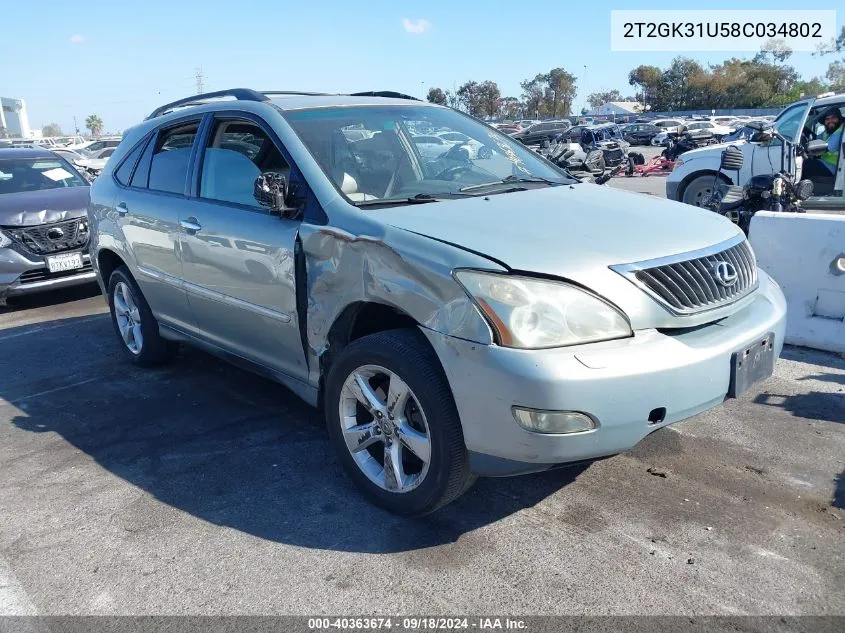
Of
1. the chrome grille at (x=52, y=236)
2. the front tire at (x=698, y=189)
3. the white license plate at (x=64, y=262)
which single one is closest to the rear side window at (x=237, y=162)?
the white license plate at (x=64, y=262)

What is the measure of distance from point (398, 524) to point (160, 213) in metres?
2.65

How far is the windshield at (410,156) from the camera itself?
3.62 m

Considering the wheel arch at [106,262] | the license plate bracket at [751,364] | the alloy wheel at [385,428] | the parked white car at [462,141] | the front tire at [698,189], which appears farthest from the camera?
the front tire at [698,189]

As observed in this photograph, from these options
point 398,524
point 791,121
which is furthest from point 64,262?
point 791,121

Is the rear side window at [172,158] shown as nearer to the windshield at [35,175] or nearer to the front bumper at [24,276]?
the front bumper at [24,276]

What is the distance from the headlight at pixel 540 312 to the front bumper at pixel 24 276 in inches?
259

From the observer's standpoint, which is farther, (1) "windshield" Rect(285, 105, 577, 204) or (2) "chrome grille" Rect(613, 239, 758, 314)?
(1) "windshield" Rect(285, 105, 577, 204)

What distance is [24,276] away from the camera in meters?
7.67

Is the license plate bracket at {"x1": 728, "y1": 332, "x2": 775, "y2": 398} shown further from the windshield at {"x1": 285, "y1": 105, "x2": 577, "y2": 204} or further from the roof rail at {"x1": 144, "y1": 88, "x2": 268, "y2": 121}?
the roof rail at {"x1": 144, "y1": 88, "x2": 268, "y2": 121}

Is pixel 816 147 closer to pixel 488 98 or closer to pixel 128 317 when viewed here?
pixel 128 317

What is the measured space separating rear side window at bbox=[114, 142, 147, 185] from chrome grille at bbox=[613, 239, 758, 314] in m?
3.77

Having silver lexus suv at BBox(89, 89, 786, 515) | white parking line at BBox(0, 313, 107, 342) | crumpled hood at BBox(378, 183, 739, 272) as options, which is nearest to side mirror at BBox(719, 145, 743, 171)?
silver lexus suv at BBox(89, 89, 786, 515)

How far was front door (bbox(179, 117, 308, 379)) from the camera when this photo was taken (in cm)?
363

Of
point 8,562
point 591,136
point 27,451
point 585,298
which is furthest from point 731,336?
point 591,136
